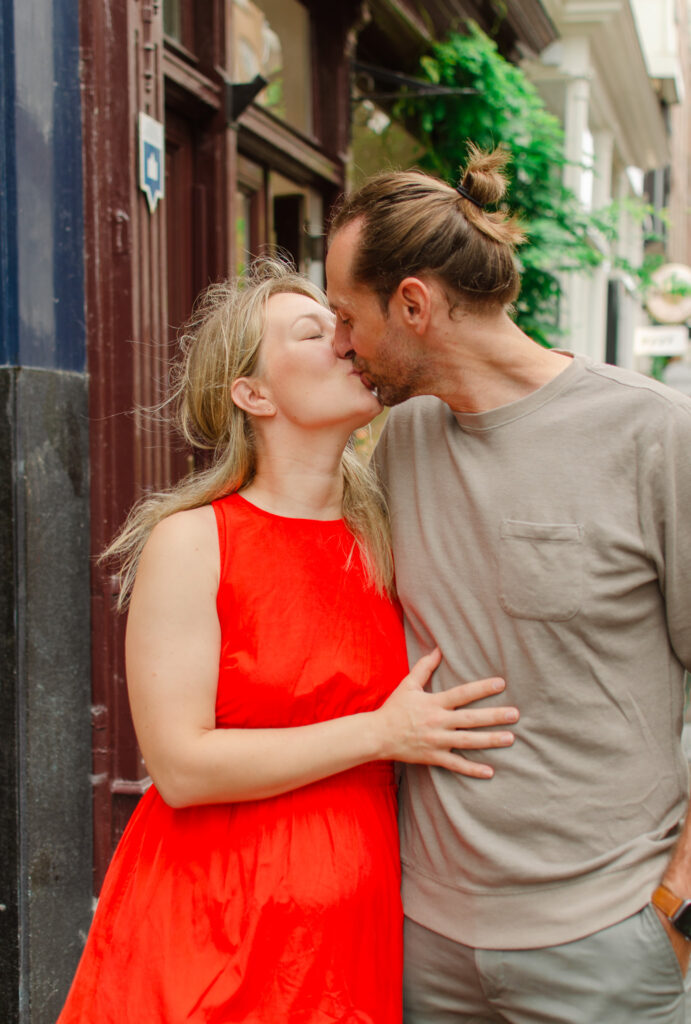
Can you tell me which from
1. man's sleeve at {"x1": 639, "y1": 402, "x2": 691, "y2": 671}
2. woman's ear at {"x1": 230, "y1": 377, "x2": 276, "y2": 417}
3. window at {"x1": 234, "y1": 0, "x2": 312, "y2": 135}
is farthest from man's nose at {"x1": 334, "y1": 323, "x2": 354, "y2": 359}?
window at {"x1": 234, "y1": 0, "x2": 312, "y2": 135}

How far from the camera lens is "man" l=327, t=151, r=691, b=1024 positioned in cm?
176

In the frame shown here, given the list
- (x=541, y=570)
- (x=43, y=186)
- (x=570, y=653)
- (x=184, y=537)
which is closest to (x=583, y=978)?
(x=570, y=653)

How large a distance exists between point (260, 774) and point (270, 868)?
0.18 meters

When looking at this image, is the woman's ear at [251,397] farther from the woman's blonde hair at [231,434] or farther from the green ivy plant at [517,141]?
the green ivy plant at [517,141]

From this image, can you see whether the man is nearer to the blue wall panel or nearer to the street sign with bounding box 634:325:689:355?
the blue wall panel

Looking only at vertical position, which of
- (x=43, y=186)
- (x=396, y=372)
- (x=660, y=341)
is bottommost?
(x=396, y=372)

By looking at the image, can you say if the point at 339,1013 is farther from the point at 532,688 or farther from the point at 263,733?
the point at 532,688

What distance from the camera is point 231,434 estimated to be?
216 centimetres

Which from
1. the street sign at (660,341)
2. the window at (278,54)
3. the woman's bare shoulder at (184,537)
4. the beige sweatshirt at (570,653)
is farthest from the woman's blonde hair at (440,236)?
the street sign at (660,341)

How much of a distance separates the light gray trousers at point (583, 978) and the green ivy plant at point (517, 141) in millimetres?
5365

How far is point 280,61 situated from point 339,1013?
4.96m

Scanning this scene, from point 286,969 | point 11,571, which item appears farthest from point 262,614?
point 11,571

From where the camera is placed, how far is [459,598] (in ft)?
6.15

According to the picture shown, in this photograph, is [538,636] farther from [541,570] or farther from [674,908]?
[674,908]
